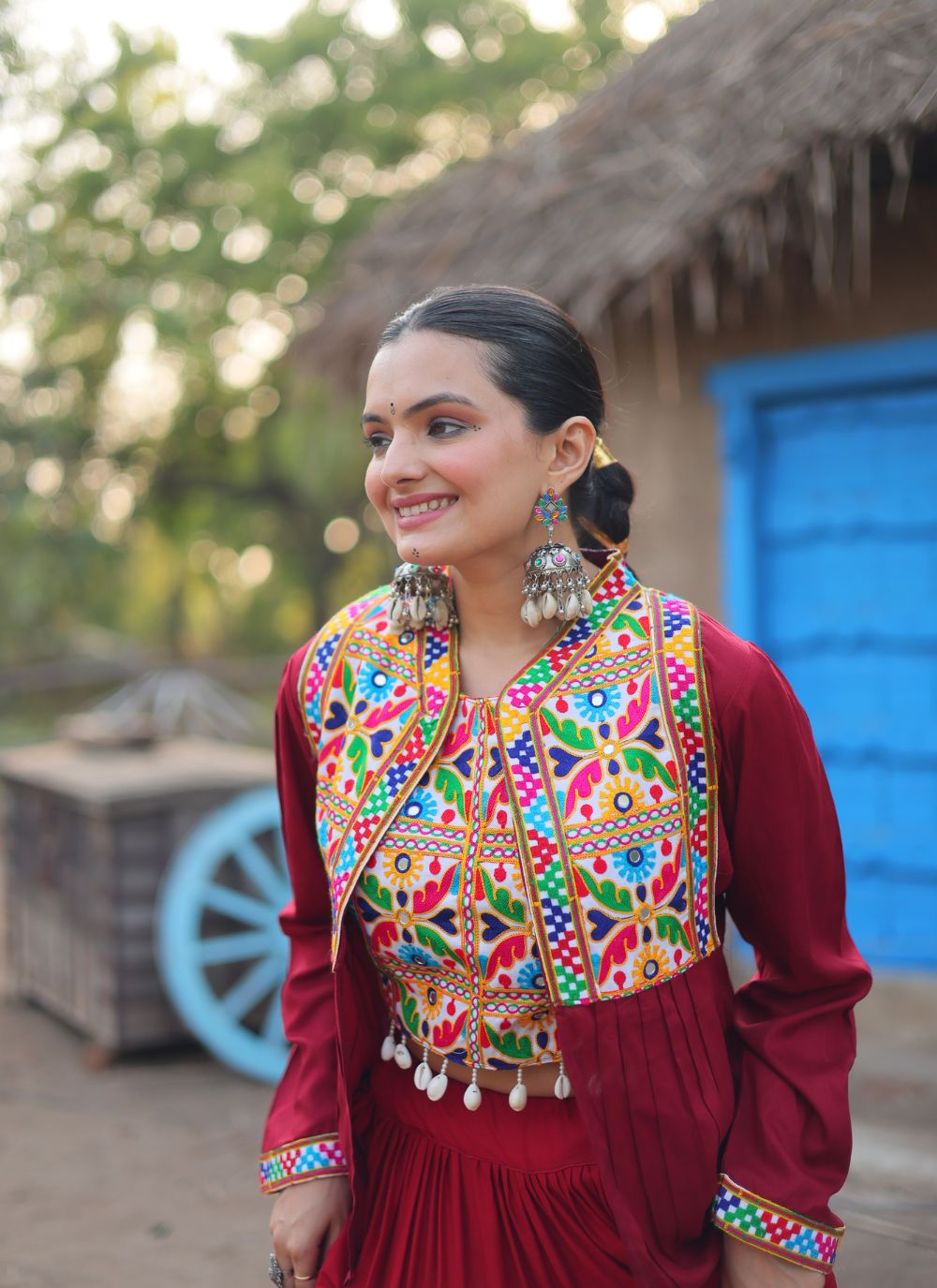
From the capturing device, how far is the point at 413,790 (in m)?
1.50

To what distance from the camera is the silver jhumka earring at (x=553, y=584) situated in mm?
1522

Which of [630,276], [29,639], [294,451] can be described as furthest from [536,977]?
[29,639]

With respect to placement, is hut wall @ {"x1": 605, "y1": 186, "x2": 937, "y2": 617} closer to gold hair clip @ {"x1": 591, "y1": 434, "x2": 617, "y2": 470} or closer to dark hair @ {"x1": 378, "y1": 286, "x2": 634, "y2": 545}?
gold hair clip @ {"x1": 591, "y1": 434, "x2": 617, "y2": 470}

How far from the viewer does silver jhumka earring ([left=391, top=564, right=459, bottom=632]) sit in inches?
64.1

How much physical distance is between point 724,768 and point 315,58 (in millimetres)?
12432

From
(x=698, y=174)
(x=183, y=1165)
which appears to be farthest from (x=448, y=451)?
(x=698, y=174)

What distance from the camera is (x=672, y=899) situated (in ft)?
4.71

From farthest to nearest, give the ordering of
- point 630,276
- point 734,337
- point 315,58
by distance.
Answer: point 315,58 → point 734,337 → point 630,276

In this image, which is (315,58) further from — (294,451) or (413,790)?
(413,790)

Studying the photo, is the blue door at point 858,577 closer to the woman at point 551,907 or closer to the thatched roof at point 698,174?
the thatched roof at point 698,174

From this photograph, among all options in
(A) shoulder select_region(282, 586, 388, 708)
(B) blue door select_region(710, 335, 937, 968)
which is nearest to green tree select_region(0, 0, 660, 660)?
(B) blue door select_region(710, 335, 937, 968)

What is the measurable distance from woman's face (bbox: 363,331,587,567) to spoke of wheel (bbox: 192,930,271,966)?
2894 millimetres

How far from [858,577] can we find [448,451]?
3.28m

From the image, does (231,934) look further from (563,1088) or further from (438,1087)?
(563,1088)
